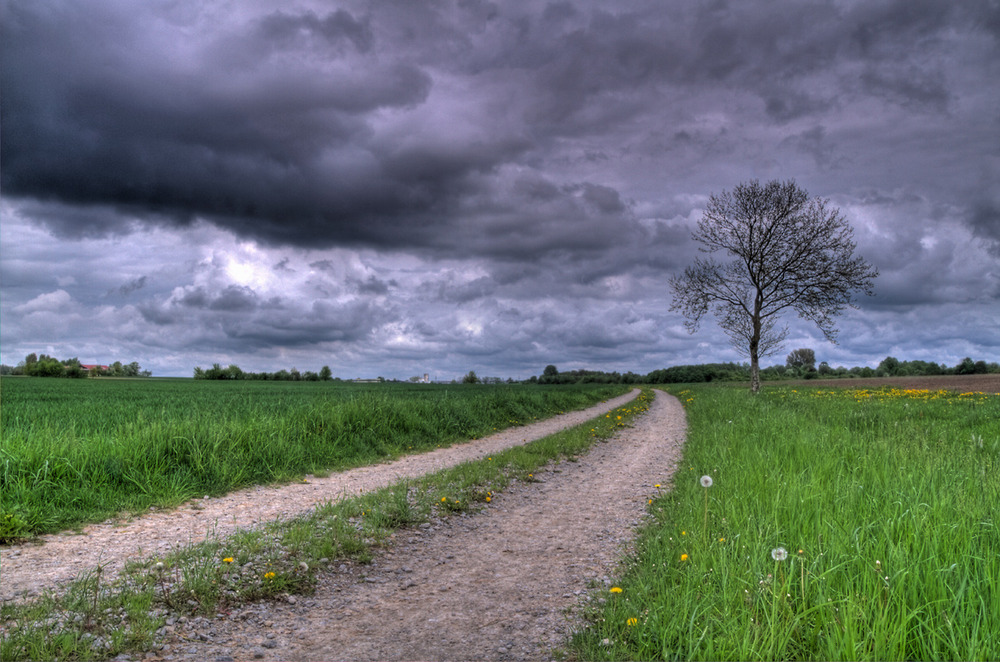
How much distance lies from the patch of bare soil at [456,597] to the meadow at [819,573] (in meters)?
0.49

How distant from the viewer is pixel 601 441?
15.6 metres

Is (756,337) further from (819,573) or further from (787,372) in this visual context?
(787,372)

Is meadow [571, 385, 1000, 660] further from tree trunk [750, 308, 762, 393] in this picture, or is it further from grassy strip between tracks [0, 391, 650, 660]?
tree trunk [750, 308, 762, 393]

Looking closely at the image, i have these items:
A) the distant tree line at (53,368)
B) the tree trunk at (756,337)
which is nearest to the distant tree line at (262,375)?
the distant tree line at (53,368)

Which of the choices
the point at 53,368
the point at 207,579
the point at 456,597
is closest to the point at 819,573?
the point at 456,597

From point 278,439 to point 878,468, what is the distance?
10.7m

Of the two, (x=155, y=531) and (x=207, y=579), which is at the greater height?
(x=207, y=579)

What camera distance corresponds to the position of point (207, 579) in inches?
194

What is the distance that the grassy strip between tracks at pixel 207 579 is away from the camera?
400cm

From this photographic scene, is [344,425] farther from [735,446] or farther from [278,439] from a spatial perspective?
[735,446]

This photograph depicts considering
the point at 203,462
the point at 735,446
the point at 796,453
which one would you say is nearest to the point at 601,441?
the point at 735,446

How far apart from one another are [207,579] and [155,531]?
2.54 meters

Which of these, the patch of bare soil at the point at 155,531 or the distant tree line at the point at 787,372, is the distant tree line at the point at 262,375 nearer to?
the distant tree line at the point at 787,372

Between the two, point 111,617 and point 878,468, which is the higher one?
point 878,468
